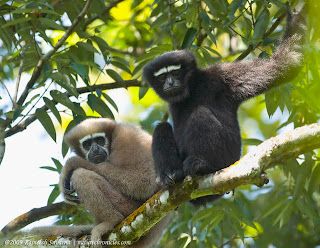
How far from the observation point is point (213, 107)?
20.2ft

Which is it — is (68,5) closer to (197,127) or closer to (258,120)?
(197,127)

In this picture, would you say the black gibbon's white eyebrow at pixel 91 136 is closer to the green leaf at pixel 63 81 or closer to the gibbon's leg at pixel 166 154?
the green leaf at pixel 63 81

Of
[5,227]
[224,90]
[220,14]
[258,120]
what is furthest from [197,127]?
[258,120]

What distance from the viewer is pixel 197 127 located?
587cm

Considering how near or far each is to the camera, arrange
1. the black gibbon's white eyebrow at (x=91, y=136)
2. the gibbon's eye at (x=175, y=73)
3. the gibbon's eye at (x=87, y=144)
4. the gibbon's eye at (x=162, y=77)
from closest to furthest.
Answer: the gibbon's eye at (x=175, y=73) → the gibbon's eye at (x=162, y=77) → the black gibbon's white eyebrow at (x=91, y=136) → the gibbon's eye at (x=87, y=144)

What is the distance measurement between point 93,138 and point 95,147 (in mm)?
232

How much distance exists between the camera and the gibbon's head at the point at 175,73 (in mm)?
6453

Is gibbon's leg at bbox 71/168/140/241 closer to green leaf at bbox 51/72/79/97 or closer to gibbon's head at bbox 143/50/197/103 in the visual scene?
green leaf at bbox 51/72/79/97

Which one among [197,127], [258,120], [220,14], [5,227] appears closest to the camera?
[197,127]

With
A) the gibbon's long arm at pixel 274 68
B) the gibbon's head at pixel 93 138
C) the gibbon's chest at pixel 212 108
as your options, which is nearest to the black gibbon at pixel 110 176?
the gibbon's head at pixel 93 138

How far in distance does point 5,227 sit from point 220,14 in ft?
15.9

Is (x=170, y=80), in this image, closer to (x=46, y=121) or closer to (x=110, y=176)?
(x=110, y=176)

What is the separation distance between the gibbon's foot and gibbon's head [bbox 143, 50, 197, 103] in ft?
3.62

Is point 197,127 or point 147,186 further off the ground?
point 197,127
